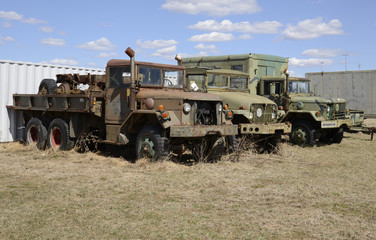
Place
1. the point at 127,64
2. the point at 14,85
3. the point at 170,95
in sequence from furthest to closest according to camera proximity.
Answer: the point at 14,85
the point at 127,64
the point at 170,95

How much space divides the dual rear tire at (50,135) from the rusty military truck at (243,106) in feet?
10.6

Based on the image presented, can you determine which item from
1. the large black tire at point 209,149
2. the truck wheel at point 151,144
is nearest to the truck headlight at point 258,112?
the large black tire at point 209,149

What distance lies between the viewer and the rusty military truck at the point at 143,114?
839cm

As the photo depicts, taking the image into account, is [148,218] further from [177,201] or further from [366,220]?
[366,220]

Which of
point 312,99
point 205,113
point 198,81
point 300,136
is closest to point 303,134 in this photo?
point 300,136

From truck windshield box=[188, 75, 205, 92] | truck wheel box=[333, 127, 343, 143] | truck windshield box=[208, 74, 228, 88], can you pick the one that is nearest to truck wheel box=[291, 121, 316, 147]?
truck wheel box=[333, 127, 343, 143]

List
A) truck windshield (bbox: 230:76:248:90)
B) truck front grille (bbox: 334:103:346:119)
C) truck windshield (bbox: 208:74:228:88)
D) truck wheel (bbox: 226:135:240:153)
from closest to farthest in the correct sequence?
truck wheel (bbox: 226:135:240:153), truck windshield (bbox: 208:74:228:88), truck windshield (bbox: 230:76:248:90), truck front grille (bbox: 334:103:346:119)

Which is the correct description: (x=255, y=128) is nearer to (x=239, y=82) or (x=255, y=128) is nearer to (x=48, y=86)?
(x=239, y=82)

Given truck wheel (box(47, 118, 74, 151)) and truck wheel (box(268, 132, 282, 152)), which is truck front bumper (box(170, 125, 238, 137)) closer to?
truck wheel (box(268, 132, 282, 152))

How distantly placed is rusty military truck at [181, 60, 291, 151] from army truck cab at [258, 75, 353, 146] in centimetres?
165

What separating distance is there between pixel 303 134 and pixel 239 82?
250cm

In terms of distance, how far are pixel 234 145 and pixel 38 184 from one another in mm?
4446

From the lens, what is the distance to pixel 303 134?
1250 centimetres

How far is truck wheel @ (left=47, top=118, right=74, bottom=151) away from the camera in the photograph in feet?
34.1
